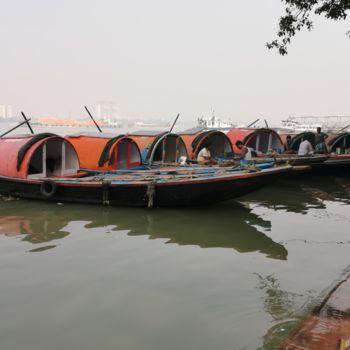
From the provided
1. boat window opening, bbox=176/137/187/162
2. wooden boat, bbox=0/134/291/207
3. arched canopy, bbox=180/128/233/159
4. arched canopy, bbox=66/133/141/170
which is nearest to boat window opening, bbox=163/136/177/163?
boat window opening, bbox=176/137/187/162

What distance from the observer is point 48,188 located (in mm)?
9742

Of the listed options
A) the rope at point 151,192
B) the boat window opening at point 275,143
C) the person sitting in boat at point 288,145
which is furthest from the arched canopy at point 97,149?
the person sitting in boat at point 288,145

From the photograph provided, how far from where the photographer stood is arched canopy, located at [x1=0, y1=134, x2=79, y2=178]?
998 cm

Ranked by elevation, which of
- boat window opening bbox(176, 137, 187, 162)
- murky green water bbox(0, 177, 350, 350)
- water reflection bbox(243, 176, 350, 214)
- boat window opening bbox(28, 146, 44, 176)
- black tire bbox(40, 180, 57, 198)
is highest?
boat window opening bbox(176, 137, 187, 162)

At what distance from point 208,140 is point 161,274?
12.3 meters

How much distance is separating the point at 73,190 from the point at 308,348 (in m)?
7.26

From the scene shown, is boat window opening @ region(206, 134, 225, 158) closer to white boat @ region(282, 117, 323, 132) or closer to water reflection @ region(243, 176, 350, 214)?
water reflection @ region(243, 176, 350, 214)

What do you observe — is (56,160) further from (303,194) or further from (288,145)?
(288,145)

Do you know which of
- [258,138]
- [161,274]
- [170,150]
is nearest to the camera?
[161,274]

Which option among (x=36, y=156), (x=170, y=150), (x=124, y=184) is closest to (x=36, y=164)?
(x=36, y=156)

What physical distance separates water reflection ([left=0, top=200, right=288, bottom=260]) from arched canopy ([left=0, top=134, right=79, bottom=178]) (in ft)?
2.95

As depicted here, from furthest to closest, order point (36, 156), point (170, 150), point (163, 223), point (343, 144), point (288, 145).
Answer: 1. point (288, 145)
2. point (343, 144)
3. point (170, 150)
4. point (36, 156)
5. point (163, 223)

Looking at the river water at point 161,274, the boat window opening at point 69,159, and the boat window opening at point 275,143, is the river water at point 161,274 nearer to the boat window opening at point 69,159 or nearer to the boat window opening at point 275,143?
the boat window opening at point 69,159

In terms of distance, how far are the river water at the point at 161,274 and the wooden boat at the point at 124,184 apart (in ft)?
0.93
